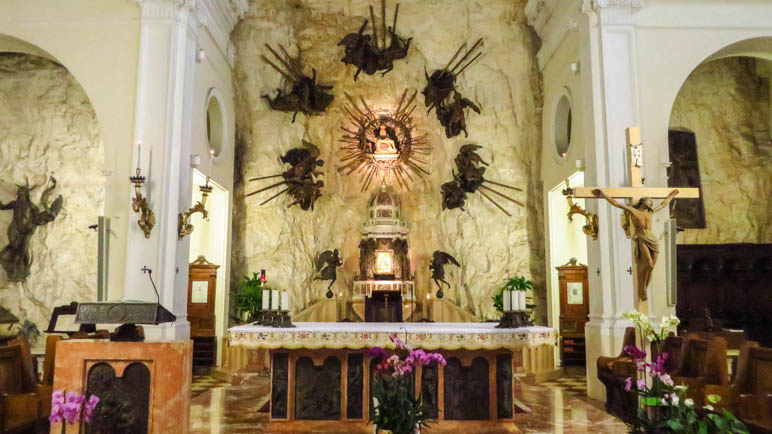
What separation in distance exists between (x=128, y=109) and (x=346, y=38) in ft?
17.2

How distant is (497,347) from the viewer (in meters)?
5.52

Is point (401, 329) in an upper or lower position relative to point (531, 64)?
lower

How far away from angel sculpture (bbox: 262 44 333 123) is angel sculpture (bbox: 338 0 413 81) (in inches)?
32.2

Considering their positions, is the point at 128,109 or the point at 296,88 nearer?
the point at 128,109

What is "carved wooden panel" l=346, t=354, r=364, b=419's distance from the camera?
5.84 meters

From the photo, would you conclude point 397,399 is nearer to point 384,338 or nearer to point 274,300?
point 384,338

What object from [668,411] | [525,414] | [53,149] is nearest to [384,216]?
[525,414]

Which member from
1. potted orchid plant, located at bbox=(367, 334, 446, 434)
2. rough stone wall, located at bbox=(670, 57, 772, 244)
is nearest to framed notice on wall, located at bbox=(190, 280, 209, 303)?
potted orchid plant, located at bbox=(367, 334, 446, 434)

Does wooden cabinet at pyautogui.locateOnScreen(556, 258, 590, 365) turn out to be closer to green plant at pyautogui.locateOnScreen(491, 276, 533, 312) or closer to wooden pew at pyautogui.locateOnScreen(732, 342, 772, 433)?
green plant at pyautogui.locateOnScreen(491, 276, 533, 312)

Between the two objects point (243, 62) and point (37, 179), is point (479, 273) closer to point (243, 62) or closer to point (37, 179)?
point (243, 62)

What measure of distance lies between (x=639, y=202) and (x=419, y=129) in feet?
25.0

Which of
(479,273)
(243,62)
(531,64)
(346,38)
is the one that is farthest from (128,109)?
(531,64)

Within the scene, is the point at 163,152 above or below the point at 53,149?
below

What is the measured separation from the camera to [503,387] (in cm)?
584
